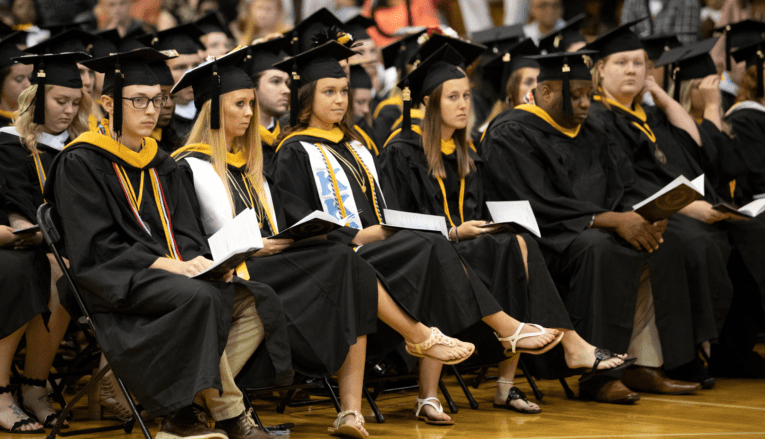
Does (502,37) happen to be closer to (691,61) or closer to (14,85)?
(691,61)

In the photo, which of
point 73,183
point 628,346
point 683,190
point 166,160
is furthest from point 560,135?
point 73,183

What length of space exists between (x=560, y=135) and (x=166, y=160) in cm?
259

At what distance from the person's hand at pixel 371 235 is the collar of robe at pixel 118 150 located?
3.85 feet

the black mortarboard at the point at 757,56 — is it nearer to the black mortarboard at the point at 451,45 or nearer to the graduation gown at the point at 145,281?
the black mortarboard at the point at 451,45

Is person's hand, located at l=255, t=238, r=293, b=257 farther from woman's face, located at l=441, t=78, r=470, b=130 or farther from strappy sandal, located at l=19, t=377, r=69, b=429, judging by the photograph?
woman's face, located at l=441, t=78, r=470, b=130

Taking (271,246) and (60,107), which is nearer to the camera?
(271,246)

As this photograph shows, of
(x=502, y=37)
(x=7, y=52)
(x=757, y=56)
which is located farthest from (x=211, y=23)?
(x=757, y=56)

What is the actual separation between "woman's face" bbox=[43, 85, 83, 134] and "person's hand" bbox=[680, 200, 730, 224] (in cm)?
381

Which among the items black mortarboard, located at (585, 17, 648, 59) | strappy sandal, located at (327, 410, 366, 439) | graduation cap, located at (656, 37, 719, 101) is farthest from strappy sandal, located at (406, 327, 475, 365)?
graduation cap, located at (656, 37, 719, 101)

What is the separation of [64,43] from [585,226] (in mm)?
3385

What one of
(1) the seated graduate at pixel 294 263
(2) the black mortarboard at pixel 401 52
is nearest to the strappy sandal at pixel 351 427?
(1) the seated graduate at pixel 294 263

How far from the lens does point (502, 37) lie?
735cm

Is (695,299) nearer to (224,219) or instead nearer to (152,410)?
(224,219)

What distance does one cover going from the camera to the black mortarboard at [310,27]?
5.84 metres
